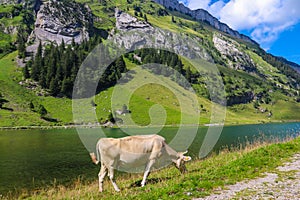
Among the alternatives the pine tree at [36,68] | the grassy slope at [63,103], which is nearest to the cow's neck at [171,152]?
the grassy slope at [63,103]

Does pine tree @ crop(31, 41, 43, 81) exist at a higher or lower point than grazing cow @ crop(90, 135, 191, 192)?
higher

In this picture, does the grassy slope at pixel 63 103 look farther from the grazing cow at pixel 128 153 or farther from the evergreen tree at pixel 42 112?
the grazing cow at pixel 128 153

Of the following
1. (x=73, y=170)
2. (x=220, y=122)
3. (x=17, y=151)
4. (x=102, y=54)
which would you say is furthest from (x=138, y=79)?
(x=73, y=170)

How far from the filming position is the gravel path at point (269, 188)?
10.6m

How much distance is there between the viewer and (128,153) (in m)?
13.9

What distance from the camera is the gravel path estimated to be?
34.7ft

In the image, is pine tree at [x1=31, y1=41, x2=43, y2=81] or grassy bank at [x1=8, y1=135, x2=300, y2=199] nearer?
grassy bank at [x1=8, y1=135, x2=300, y2=199]

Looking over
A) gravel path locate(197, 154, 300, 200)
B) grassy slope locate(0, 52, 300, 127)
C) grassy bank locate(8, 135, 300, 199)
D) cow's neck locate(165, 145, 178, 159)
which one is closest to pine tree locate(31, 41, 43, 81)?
grassy slope locate(0, 52, 300, 127)

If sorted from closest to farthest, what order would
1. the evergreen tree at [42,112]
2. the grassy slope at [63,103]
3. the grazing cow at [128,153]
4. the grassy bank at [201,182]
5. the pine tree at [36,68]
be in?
the grassy bank at [201,182] < the grazing cow at [128,153] < the grassy slope at [63,103] < the evergreen tree at [42,112] < the pine tree at [36,68]

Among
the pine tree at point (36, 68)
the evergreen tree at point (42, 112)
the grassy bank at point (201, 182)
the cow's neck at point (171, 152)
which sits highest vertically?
the pine tree at point (36, 68)

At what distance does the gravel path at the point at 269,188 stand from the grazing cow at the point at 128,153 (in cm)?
421

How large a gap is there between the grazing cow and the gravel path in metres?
4.21

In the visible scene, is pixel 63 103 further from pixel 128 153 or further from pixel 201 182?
pixel 201 182

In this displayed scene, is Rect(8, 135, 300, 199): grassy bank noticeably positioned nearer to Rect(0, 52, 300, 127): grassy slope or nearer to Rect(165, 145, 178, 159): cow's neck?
Rect(165, 145, 178, 159): cow's neck
